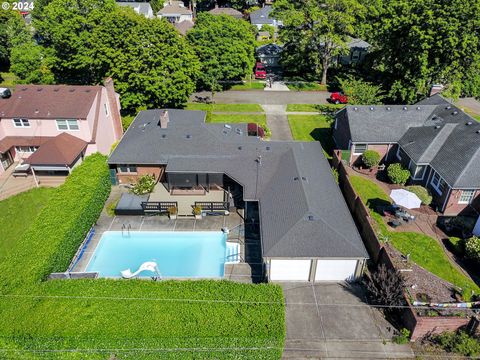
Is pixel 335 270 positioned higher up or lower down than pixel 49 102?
lower down

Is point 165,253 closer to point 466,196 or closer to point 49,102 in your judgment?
point 49,102

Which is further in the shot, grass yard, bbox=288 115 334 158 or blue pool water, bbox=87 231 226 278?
grass yard, bbox=288 115 334 158

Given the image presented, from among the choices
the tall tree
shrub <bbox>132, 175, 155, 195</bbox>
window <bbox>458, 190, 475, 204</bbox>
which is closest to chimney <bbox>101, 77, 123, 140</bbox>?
shrub <bbox>132, 175, 155, 195</bbox>

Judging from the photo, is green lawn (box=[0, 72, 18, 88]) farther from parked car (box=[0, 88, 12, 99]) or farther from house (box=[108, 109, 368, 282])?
house (box=[108, 109, 368, 282])

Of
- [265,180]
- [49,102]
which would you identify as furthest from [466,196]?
[49,102]

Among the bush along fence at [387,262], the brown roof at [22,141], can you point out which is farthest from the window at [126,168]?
the bush along fence at [387,262]
